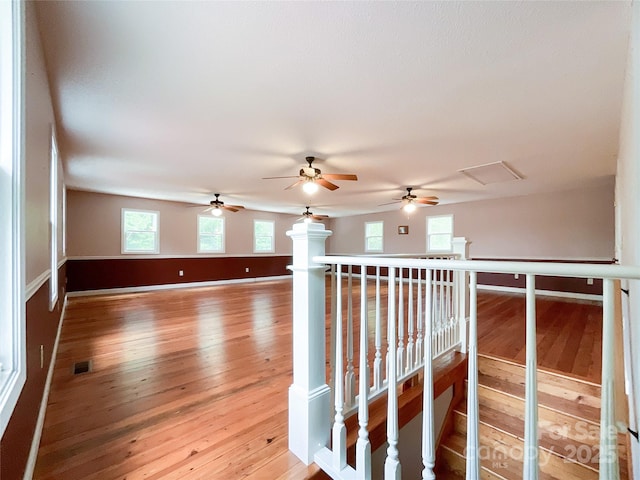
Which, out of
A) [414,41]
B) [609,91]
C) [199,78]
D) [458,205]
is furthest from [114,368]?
[458,205]

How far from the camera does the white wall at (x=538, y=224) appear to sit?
200 inches

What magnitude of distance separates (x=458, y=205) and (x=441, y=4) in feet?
20.8

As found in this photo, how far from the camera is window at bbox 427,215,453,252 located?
7.15 metres

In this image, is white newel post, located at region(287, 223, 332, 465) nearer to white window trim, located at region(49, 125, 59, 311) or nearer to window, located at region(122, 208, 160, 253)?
white window trim, located at region(49, 125, 59, 311)

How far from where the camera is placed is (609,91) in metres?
2.05

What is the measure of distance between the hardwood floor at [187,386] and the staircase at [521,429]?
207mm

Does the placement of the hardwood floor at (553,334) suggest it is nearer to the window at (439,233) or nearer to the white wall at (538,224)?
the white wall at (538,224)

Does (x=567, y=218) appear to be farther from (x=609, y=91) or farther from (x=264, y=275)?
(x=264, y=275)

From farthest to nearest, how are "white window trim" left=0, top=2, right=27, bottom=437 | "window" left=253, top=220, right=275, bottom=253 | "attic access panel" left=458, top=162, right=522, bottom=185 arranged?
"window" left=253, top=220, right=275, bottom=253, "attic access panel" left=458, top=162, right=522, bottom=185, "white window trim" left=0, top=2, right=27, bottom=437

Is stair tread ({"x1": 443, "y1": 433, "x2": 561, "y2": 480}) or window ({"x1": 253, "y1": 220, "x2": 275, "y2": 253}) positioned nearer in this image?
stair tread ({"x1": 443, "y1": 433, "x2": 561, "y2": 480})

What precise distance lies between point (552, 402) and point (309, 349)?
2.34 metres

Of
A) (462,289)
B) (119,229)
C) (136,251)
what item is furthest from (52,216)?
(136,251)

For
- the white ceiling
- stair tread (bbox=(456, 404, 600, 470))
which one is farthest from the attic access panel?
stair tread (bbox=(456, 404, 600, 470))

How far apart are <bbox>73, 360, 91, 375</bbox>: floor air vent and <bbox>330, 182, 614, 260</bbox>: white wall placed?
5.16 metres
